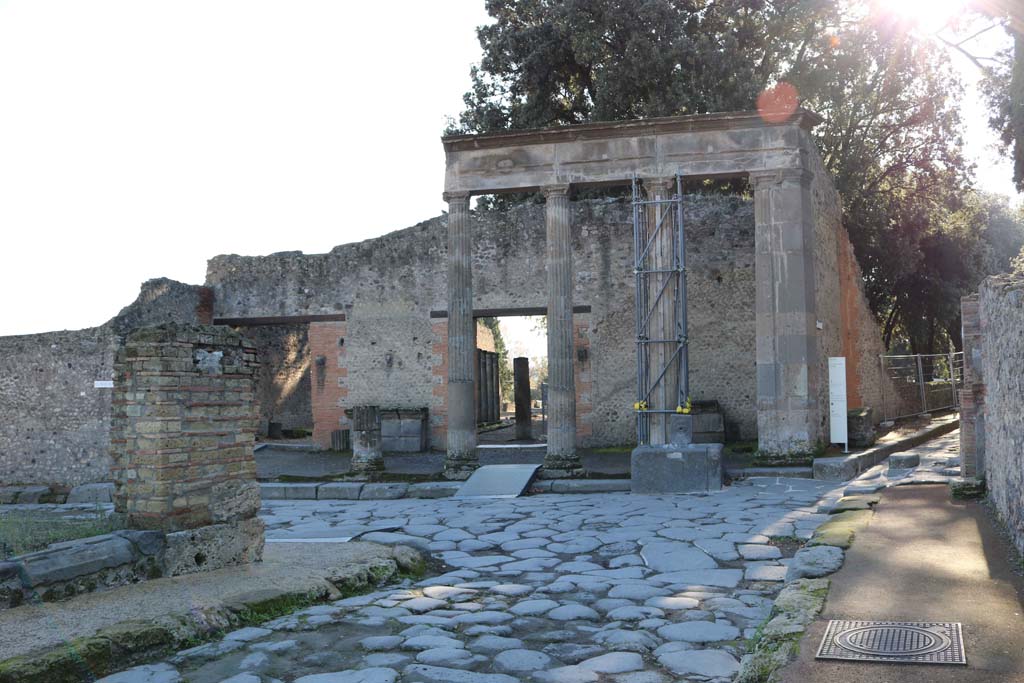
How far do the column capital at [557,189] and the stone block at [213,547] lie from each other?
7.37 meters

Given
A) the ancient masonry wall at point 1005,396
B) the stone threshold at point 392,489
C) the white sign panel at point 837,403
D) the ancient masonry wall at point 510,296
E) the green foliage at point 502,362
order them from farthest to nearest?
the green foliage at point 502,362, the ancient masonry wall at point 510,296, the white sign panel at point 837,403, the stone threshold at point 392,489, the ancient masonry wall at point 1005,396

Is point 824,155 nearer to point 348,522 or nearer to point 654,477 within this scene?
point 654,477

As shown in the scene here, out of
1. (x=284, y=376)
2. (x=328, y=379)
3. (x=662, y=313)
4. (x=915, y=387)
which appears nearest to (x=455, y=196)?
(x=662, y=313)

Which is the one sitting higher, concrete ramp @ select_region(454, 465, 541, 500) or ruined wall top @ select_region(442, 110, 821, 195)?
ruined wall top @ select_region(442, 110, 821, 195)

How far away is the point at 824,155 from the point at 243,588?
19.2m

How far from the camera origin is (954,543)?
5176 mm

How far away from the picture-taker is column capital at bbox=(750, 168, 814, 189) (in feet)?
38.6

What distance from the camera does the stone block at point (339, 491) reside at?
11.3 m

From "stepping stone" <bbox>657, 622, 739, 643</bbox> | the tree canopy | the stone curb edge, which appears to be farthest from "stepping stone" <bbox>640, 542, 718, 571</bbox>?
the tree canopy

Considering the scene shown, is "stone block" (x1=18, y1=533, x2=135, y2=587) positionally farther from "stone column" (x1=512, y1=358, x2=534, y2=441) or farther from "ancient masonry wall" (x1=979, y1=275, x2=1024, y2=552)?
"stone column" (x1=512, y1=358, x2=534, y2=441)

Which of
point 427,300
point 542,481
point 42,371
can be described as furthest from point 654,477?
point 42,371

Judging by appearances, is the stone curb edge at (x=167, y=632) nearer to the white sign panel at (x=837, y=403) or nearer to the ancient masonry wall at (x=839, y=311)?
the white sign panel at (x=837, y=403)

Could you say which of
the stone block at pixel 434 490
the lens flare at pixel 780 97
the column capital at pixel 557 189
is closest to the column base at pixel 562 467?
the stone block at pixel 434 490

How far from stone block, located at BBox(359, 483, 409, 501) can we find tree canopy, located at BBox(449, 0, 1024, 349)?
400 inches
